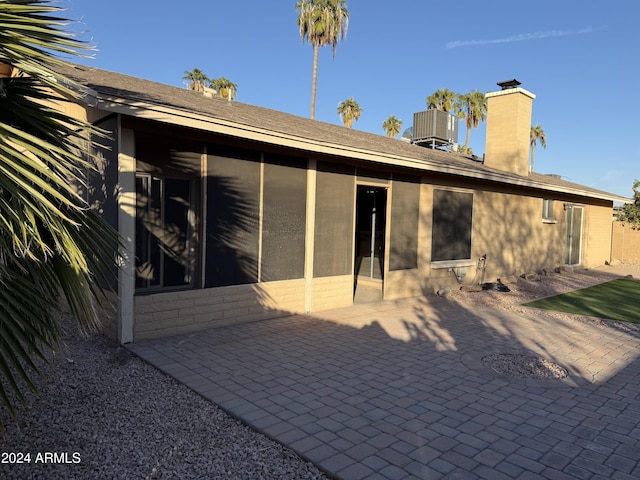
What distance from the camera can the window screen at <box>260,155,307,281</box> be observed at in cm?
Result: 752

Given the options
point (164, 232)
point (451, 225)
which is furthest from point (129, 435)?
point (451, 225)

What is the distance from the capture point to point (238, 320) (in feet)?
23.7

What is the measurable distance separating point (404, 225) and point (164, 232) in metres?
5.57

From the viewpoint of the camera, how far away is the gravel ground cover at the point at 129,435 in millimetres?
3092

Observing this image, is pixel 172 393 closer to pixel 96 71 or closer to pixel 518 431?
pixel 518 431

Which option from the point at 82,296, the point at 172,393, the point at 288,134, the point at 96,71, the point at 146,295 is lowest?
the point at 172,393

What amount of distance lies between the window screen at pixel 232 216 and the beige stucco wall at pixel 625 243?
20288mm

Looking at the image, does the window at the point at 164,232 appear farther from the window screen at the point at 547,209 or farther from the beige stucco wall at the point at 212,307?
the window screen at the point at 547,209

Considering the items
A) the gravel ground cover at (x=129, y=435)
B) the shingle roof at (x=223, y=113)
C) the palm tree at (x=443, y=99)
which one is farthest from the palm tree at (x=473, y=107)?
the gravel ground cover at (x=129, y=435)

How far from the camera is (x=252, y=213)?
727cm

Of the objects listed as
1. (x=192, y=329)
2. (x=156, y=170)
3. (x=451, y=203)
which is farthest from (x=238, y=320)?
(x=451, y=203)

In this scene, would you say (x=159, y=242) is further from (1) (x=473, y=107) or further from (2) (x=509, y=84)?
(1) (x=473, y=107)

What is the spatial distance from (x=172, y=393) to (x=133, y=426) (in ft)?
2.50

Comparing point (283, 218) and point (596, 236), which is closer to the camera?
point (283, 218)
